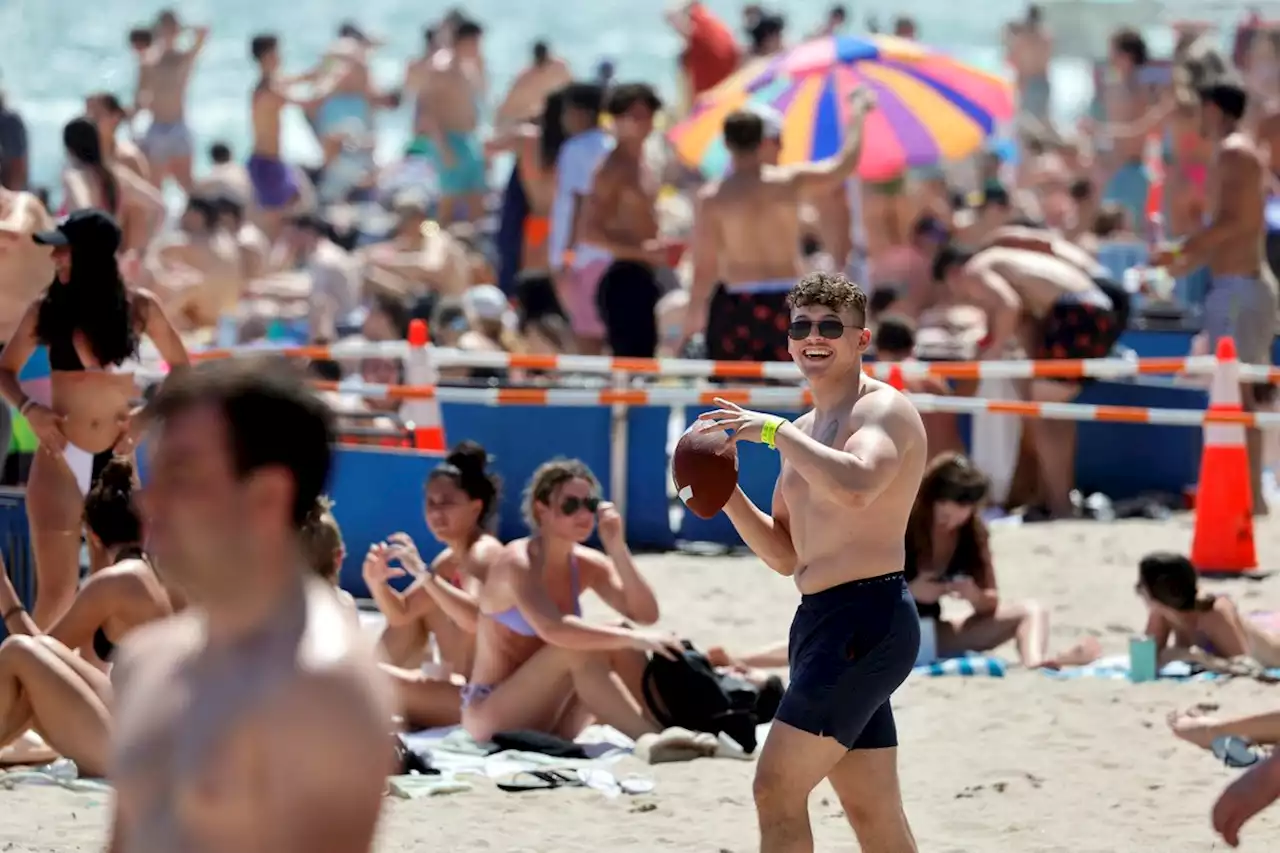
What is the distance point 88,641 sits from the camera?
19.1 ft

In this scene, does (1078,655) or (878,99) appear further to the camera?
(878,99)

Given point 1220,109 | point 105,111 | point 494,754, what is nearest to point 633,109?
point 1220,109

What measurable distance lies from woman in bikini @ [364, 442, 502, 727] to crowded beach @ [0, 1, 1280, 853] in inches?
0.6

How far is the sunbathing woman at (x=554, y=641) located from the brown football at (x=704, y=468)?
1.98 m

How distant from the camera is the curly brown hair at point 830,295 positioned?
4301 mm

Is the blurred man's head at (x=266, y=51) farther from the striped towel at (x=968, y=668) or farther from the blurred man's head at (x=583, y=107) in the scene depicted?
the striped towel at (x=968, y=668)

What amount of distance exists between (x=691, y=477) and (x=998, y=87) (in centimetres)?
799

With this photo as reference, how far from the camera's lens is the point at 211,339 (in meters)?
13.8

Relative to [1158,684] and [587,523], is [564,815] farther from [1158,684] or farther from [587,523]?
[1158,684]

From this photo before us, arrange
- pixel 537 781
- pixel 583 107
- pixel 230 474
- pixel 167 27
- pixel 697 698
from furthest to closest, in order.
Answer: pixel 167 27
pixel 583 107
pixel 697 698
pixel 537 781
pixel 230 474

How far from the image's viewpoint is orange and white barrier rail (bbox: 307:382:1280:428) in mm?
8820

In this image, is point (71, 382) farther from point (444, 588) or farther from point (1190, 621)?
point (1190, 621)

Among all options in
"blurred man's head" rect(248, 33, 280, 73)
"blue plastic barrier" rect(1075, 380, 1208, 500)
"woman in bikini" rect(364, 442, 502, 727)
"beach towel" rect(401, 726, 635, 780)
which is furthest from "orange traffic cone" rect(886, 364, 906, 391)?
"blurred man's head" rect(248, 33, 280, 73)

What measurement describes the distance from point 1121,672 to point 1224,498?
1864 mm
